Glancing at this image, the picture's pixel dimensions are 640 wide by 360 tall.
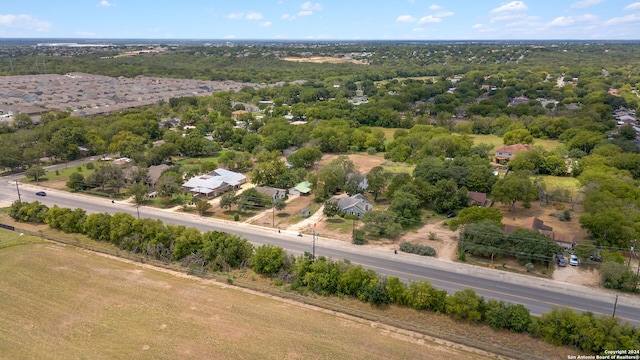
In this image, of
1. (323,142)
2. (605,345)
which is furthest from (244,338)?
(323,142)

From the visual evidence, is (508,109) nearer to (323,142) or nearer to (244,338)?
(323,142)

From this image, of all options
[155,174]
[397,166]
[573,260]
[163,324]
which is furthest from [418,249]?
[155,174]

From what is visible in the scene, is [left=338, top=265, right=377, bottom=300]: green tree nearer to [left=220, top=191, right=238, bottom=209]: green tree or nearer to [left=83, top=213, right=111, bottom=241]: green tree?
[left=220, top=191, right=238, bottom=209]: green tree

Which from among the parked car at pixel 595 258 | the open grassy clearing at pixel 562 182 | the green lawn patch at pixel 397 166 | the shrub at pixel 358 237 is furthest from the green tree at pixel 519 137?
the shrub at pixel 358 237

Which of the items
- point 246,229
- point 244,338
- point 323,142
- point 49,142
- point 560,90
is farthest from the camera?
point 560,90

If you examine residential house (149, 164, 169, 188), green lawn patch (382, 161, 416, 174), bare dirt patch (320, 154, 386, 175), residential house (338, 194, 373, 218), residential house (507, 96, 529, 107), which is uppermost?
residential house (507, 96, 529, 107)

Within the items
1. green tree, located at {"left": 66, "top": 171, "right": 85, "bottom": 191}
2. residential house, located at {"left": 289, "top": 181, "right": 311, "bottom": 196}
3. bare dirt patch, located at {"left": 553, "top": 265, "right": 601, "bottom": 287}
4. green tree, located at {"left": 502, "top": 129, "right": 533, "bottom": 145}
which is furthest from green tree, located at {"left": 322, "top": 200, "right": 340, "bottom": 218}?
green tree, located at {"left": 502, "top": 129, "right": 533, "bottom": 145}
